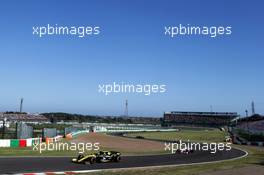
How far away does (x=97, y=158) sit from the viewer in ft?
99.2

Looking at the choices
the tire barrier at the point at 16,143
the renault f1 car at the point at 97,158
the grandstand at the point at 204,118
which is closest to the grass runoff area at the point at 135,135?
the tire barrier at the point at 16,143

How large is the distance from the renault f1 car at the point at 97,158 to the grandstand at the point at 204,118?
152 m

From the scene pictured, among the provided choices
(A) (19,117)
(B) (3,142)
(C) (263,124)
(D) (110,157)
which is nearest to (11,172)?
(D) (110,157)

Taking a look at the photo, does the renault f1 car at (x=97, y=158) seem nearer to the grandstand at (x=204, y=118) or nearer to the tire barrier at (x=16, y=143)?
the tire barrier at (x=16, y=143)

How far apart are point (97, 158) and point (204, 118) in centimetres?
16106

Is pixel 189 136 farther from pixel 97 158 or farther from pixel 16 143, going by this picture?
pixel 97 158

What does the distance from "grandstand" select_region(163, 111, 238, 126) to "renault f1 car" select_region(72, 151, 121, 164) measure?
152 m

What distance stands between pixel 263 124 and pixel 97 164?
185ft

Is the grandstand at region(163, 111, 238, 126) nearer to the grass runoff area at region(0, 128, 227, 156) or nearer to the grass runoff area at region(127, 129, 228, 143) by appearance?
the grass runoff area at region(0, 128, 227, 156)

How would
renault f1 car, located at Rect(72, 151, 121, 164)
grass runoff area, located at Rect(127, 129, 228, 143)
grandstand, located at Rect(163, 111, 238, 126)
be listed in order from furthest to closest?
1. grandstand, located at Rect(163, 111, 238, 126)
2. grass runoff area, located at Rect(127, 129, 228, 143)
3. renault f1 car, located at Rect(72, 151, 121, 164)

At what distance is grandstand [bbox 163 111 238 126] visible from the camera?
592 feet

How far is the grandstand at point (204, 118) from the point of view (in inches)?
7109

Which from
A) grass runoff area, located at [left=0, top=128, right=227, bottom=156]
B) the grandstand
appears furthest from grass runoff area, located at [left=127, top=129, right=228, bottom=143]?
the grandstand

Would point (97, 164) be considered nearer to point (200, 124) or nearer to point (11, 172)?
point (11, 172)
